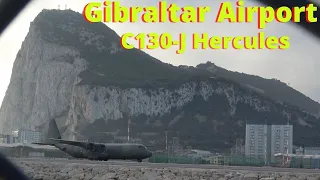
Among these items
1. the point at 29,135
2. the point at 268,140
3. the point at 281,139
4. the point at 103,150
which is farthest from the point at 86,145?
the point at 29,135

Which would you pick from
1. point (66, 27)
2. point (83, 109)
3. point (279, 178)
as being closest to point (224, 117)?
point (83, 109)

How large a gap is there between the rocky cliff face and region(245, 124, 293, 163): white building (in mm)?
15382

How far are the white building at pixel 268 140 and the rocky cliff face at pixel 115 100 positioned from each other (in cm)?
1538

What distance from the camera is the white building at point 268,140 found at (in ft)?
417

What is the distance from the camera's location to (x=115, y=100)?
156 metres

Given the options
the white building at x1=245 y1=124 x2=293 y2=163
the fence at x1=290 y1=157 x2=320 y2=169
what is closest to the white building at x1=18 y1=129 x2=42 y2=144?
the white building at x1=245 y1=124 x2=293 y2=163

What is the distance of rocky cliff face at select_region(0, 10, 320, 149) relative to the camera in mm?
152125

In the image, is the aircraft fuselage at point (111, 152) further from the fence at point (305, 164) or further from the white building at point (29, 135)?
the white building at point (29, 135)

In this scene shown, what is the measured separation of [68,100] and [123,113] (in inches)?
787

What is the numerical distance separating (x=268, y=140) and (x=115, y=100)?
47535 millimetres

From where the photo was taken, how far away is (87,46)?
18638cm

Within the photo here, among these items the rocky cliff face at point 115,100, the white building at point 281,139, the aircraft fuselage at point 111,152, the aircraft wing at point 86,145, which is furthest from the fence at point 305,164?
the rocky cliff face at point 115,100

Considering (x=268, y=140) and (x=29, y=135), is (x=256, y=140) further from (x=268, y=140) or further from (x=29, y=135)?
(x=29, y=135)

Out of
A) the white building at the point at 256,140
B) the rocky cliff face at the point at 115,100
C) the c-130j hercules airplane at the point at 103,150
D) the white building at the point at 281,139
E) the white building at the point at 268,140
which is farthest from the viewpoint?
the rocky cliff face at the point at 115,100
